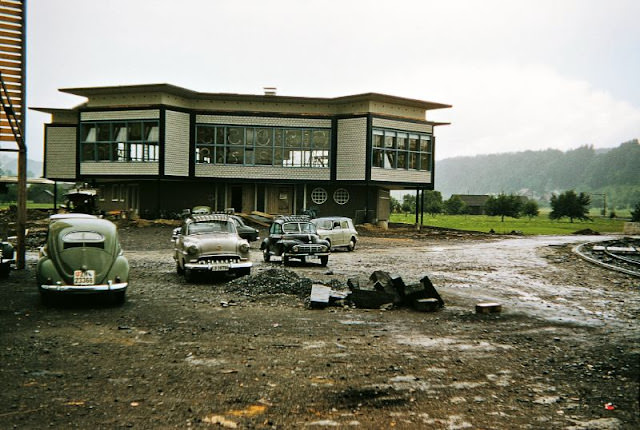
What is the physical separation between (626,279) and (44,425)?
1639cm

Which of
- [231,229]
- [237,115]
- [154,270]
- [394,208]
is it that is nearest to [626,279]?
[231,229]

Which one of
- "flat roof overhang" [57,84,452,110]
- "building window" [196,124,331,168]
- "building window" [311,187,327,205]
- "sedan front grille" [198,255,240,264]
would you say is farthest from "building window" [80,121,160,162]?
"sedan front grille" [198,255,240,264]

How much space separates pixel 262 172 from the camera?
35281mm

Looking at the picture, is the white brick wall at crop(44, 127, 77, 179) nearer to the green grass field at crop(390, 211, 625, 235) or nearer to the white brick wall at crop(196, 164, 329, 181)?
the white brick wall at crop(196, 164, 329, 181)

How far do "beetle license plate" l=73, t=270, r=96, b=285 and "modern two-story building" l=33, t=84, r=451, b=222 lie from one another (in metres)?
23.4

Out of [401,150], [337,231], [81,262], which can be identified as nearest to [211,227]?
[81,262]

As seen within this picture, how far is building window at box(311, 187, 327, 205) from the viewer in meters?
36.2

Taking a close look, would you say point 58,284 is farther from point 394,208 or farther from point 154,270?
point 394,208

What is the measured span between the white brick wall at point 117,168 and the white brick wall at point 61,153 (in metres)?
4.99

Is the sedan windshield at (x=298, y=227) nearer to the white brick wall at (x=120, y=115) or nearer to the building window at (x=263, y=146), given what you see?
the building window at (x=263, y=146)

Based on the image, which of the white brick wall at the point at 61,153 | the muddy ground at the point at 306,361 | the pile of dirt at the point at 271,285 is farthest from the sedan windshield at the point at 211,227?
the white brick wall at the point at 61,153

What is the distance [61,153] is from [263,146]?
15265 millimetres

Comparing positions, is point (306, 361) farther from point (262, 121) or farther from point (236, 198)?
point (236, 198)

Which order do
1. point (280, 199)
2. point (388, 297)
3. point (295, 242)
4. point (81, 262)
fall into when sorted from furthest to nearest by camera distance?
point (280, 199), point (295, 242), point (388, 297), point (81, 262)
